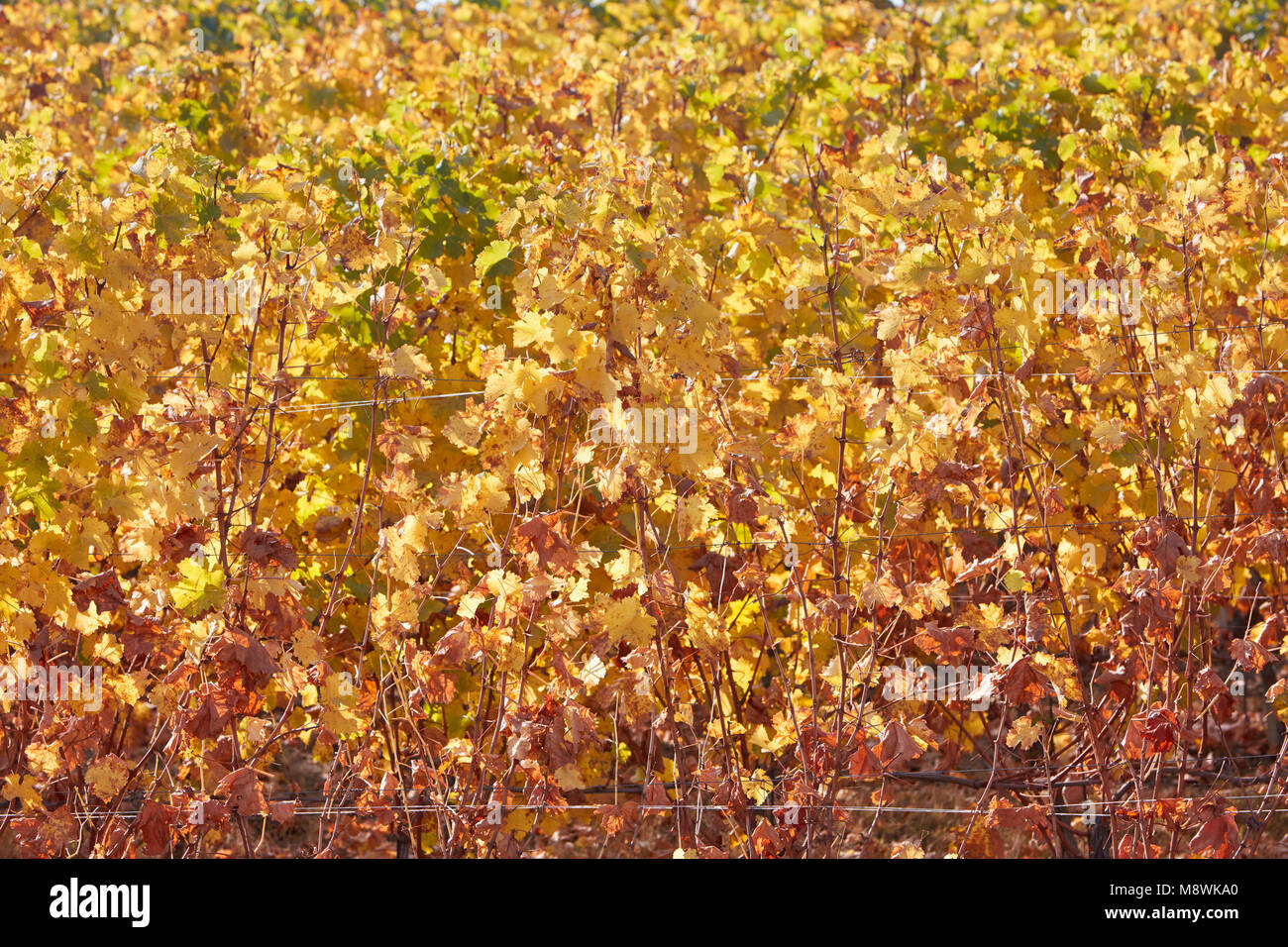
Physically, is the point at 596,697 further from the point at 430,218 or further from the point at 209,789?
the point at 430,218

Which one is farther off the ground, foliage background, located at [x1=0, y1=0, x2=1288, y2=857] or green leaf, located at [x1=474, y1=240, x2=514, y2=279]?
green leaf, located at [x1=474, y1=240, x2=514, y2=279]

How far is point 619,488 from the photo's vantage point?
2.22 meters

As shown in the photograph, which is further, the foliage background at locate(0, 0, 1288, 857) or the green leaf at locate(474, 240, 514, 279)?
the green leaf at locate(474, 240, 514, 279)

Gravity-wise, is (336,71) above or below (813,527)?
above

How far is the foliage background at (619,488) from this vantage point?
2398 mm

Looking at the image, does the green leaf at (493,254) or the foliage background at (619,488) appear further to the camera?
the green leaf at (493,254)

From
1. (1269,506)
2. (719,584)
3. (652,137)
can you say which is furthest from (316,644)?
(652,137)

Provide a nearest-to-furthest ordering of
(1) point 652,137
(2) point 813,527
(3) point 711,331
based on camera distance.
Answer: (3) point 711,331, (2) point 813,527, (1) point 652,137

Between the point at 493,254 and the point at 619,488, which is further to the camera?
the point at 493,254

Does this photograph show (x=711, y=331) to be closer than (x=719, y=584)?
Yes

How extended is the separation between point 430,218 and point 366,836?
1.91 m

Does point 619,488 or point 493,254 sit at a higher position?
point 493,254

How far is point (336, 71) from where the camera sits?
209 inches

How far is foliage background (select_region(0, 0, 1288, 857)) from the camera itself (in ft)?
7.87
